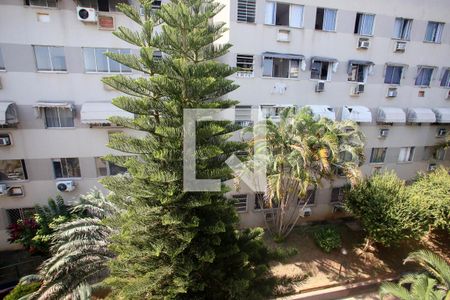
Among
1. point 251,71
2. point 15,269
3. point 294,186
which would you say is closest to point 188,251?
point 294,186

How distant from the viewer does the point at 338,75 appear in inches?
432

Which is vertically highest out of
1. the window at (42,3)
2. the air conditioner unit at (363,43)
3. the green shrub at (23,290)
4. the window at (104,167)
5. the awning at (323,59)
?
the window at (42,3)

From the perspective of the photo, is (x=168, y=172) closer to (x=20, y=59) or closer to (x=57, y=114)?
(x=57, y=114)

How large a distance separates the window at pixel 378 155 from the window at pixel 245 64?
804 centimetres

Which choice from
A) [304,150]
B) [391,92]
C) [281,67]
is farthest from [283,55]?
[391,92]

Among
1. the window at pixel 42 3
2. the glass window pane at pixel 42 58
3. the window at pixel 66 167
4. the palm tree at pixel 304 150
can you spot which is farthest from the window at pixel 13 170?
the palm tree at pixel 304 150

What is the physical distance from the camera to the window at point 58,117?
30.3ft

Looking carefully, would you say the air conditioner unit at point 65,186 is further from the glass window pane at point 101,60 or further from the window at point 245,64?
the window at point 245,64

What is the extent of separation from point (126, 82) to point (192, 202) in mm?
2958

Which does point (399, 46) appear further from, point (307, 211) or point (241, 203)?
point (241, 203)

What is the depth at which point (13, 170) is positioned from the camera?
954cm

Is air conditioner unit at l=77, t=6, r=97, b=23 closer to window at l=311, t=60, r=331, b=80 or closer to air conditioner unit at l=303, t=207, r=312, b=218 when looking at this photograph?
window at l=311, t=60, r=331, b=80

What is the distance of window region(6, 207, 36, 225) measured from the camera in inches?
393

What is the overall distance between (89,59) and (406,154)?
53.4 feet
